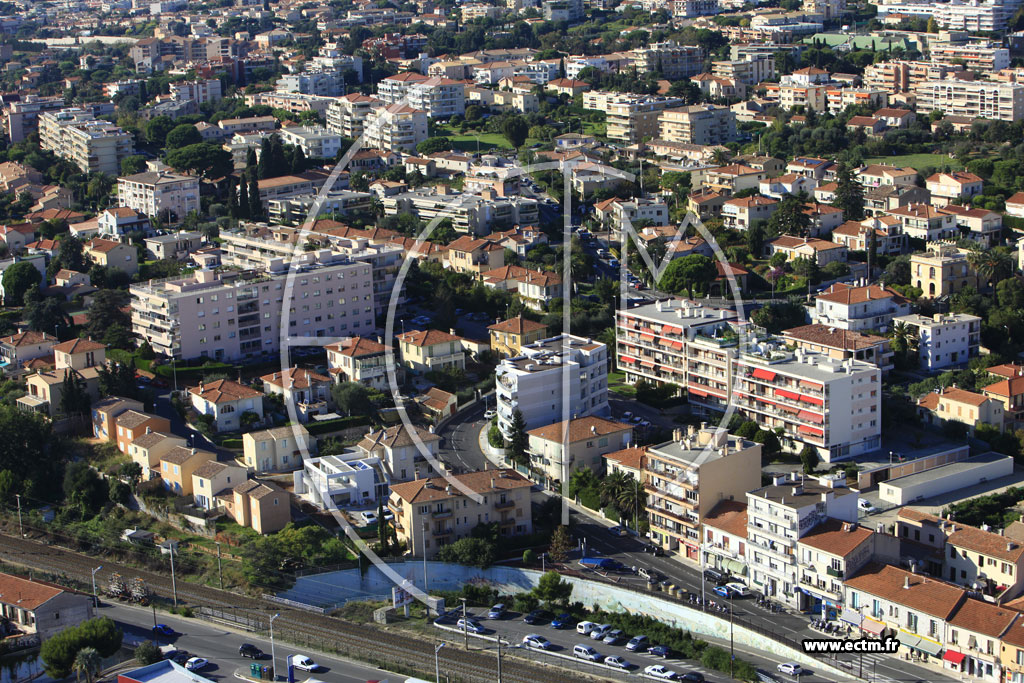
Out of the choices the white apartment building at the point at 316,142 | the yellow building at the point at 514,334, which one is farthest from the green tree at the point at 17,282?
the white apartment building at the point at 316,142

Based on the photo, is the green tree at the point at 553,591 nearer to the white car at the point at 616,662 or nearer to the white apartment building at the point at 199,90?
the white car at the point at 616,662

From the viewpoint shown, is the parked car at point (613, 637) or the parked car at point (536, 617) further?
the parked car at point (536, 617)

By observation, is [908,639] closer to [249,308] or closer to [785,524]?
[785,524]

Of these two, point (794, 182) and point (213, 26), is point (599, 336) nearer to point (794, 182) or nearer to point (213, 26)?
point (794, 182)

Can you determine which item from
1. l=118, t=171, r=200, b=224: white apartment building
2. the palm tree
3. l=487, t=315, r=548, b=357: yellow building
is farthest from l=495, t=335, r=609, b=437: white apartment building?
l=118, t=171, r=200, b=224: white apartment building

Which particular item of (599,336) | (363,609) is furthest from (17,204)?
(363,609)

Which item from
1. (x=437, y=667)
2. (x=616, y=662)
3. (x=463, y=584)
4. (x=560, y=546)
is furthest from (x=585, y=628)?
(x=437, y=667)

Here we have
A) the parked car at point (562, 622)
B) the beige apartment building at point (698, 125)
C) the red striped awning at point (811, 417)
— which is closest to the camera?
the parked car at point (562, 622)
